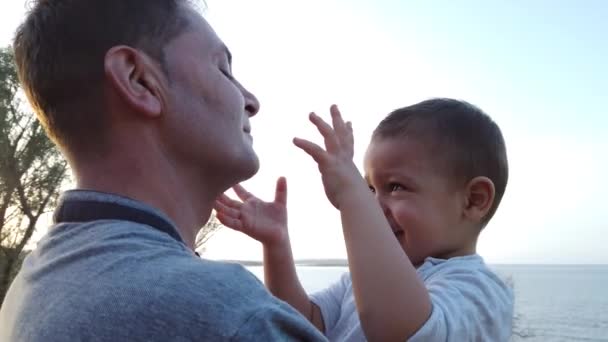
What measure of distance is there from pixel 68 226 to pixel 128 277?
1.05 feet

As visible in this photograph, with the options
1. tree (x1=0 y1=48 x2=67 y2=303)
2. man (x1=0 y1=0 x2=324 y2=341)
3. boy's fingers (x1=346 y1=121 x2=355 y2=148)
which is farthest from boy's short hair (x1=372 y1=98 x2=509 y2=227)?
tree (x1=0 y1=48 x2=67 y2=303)

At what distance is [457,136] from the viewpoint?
2.54 meters

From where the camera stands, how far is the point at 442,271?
7.48 feet

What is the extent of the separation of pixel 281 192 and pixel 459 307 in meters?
1.03

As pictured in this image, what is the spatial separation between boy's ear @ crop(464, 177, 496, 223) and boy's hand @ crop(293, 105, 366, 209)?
62 centimetres

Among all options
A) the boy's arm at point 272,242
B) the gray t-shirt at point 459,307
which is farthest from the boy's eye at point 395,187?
the boy's arm at point 272,242

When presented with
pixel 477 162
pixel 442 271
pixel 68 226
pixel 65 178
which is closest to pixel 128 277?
pixel 68 226

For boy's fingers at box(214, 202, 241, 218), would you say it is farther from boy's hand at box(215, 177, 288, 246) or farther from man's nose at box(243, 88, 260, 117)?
man's nose at box(243, 88, 260, 117)

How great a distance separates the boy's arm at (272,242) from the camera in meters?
2.59

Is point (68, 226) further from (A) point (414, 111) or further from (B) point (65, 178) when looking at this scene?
(B) point (65, 178)

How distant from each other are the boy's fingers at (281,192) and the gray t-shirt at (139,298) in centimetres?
147

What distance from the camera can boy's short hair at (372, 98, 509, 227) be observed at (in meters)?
2.48

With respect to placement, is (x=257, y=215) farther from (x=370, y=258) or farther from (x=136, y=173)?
(x=136, y=173)

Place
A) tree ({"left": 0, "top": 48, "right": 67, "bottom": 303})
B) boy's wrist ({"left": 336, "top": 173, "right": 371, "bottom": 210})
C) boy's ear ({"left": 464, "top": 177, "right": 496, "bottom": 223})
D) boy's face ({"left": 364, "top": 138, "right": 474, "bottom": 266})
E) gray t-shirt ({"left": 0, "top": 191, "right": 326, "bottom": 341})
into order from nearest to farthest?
gray t-shirt ({"left": 0, "top": 191, "right": 326, "bottom": 341})
boy's wrist ({"left": 336, "top": 173, "right": 371, "bottom": 210})
boy's face ({"left": 364, "top": 138, "right": 474, "bottom": 266})
boy's ear ({"left": 464, "top": 177, "right": 496, "bottom": 223})
tree ({"left": 0, "top": 48, "right": 67, "bottom": 303})
